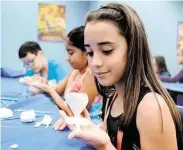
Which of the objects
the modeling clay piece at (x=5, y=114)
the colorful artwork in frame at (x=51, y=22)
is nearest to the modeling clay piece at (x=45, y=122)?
the modeling clay piece at (x=5, y=114)

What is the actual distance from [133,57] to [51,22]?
4546 mm

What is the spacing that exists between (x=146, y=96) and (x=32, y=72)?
2.23 m

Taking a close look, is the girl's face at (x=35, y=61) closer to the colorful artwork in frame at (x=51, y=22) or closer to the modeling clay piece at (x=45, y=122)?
the modeling clay piece at (x=45, y=122)

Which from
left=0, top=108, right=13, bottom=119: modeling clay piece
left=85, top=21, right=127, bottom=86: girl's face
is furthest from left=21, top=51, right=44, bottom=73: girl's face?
left=85, top=21, right=127, bottom=86: girl's face

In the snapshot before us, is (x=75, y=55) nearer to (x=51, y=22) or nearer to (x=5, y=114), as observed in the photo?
(x=5, y=114)

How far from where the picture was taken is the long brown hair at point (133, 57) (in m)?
0.85

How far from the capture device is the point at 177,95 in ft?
9.65

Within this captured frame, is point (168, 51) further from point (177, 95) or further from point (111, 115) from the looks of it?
point (111, 115)

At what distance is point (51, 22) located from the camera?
521cm

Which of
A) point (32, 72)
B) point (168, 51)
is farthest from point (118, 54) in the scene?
point (168, 51)

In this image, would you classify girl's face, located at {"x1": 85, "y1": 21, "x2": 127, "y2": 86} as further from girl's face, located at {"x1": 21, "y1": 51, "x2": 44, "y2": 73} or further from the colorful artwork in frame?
the colorful artwork in frame

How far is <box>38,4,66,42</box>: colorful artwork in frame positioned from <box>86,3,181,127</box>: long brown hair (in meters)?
4.42

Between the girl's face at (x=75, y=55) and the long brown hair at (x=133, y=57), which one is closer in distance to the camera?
the long brown hair at (x=133, y=57)

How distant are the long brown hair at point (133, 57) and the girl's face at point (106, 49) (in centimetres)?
2
